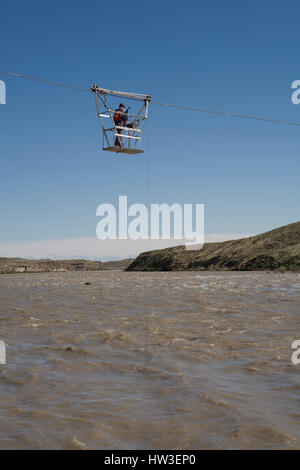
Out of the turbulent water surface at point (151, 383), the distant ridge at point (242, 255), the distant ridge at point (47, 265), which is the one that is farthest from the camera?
the distant ridge at point (47, 265)

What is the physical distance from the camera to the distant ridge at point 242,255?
56219 millimetres

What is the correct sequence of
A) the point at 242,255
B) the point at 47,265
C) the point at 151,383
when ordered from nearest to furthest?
the point at 151,383
the point at 242,255
the point at 47,265

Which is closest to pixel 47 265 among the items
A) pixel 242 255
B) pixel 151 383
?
pixel 242 255

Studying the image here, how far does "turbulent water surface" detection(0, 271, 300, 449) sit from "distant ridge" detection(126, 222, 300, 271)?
132ft

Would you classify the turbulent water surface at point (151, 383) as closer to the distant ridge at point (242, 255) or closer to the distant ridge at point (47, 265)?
the distant ridge at point (242, 255)

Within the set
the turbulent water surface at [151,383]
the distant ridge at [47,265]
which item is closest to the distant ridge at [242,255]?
the distant ridge at [47,265]

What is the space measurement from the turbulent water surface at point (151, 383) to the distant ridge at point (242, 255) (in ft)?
132

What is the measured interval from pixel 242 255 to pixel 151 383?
60.2 metres

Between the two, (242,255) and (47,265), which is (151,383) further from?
(47,265)

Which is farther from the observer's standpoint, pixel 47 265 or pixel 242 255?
pixel 47 265

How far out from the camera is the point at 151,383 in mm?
6816

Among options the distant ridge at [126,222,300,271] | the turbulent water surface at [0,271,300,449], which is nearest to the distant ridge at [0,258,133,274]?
the distant ridge at [126,222,300,271]

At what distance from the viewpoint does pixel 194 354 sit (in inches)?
339

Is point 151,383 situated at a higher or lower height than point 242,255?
lower
